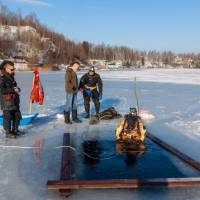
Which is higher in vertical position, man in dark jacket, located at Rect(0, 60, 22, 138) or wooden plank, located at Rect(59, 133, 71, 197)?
man in dark jacket, located at Rect(0, 60, 22, 138)

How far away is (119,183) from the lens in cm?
401

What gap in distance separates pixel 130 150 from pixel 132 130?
0.49 m

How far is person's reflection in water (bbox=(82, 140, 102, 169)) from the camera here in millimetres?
5216

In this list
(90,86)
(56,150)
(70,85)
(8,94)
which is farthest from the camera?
(90,86)

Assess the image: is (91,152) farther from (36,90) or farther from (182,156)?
(36,90)

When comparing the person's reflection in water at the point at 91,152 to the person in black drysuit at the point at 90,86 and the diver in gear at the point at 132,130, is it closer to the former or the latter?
the diver in gear at the point at 132,130

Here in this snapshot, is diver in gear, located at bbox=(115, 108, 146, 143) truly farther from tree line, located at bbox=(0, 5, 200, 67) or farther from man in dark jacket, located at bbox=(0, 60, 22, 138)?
tree line, located at bbox=(0, 5, 200, 67)

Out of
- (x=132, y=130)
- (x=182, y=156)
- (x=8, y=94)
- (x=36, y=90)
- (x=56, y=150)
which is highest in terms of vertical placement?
(x=8, y=94)

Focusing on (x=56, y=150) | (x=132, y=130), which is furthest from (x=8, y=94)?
(x=132, y=130)

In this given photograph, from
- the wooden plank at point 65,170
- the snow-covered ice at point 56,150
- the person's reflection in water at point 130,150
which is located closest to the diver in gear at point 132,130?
the person's reflection in water at point 130,150

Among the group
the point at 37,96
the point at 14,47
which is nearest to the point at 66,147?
the point at 37,96

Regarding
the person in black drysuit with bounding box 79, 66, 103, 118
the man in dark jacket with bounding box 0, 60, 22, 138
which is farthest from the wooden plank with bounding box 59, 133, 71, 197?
the person in black drysuit with bounding box 79, 66, 103, 118

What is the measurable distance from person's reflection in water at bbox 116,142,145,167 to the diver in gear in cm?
9

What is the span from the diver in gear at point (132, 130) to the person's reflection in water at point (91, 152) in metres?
0.47
